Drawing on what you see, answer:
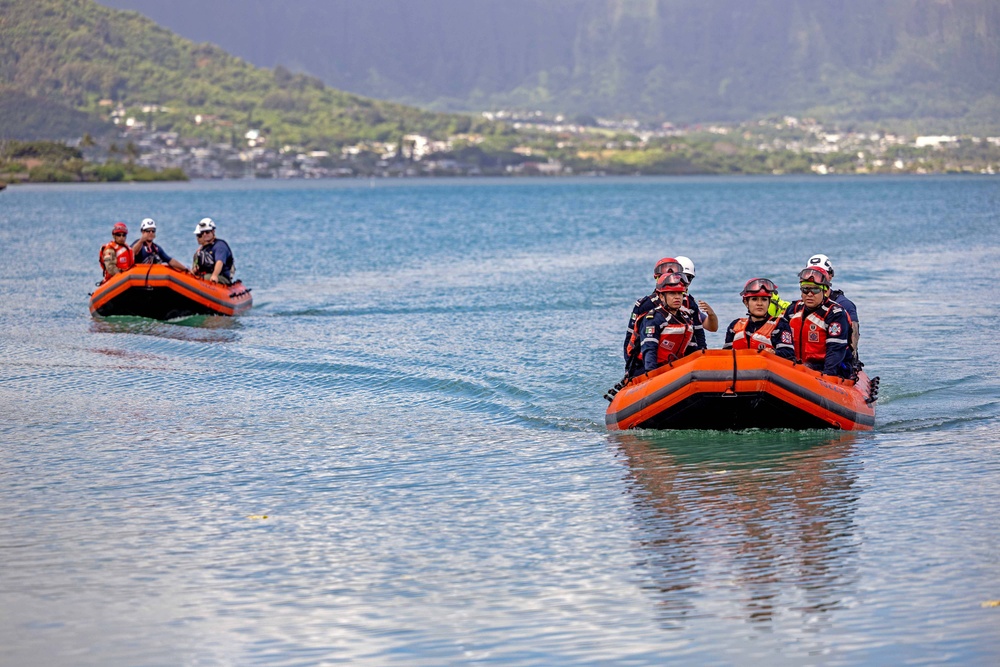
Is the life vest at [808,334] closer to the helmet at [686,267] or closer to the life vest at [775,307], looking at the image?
the life vest at [775,307]

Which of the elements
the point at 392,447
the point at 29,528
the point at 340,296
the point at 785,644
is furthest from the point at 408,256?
the point at 785,644

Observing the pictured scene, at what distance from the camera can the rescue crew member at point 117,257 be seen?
82.4ft

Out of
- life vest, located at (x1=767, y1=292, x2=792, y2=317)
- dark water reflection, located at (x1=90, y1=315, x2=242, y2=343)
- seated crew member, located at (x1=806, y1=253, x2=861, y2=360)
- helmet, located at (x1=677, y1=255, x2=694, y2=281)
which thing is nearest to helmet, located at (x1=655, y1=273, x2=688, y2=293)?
helmet, located at (x1=677, y1=255, x2=694, y2=281)

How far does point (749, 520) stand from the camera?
1048 cm

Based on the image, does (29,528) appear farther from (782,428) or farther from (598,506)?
(782,428)

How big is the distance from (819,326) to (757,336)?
63cm

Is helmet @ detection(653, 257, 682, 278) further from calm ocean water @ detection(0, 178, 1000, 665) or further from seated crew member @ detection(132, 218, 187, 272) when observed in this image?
seated crew member @ detection(132, 218, 187, 272)

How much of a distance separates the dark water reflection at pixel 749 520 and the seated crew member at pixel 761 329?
0.87 metres

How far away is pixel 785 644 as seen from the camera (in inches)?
306

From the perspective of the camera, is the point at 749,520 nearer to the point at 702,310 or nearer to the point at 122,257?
the point at 702,310

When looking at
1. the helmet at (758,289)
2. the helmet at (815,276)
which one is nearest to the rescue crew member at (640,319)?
the helmet at (758,289)

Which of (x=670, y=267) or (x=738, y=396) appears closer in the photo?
(x=738, y=396)

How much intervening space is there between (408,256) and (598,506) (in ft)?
114

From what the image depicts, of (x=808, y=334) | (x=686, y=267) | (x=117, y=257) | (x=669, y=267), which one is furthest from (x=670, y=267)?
(x=117, y=257)
